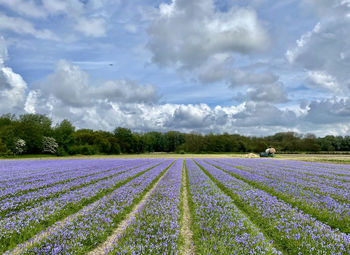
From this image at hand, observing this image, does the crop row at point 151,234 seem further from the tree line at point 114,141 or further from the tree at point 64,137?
the tree at point 64,137

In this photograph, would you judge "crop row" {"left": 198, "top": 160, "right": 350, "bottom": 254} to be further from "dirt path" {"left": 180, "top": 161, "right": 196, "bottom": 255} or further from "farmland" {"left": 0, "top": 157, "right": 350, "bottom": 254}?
"dirt path" {"left": 180, "top": 161, "right": 196, "bottom": 255}

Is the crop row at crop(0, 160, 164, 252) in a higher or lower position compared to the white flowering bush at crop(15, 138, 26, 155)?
lower

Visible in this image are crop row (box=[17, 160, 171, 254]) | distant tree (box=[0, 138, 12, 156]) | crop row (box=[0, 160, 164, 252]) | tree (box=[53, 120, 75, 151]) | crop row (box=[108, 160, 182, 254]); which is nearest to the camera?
crop row (box=[108, 160, 182, 254])

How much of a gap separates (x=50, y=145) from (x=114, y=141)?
38387 mm

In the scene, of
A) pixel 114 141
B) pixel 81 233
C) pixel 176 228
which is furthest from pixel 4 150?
pixel 176 228

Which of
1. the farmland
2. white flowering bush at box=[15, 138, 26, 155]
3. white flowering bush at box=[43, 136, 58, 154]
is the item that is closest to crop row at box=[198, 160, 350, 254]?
the farmland

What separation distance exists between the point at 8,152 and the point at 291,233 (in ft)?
291

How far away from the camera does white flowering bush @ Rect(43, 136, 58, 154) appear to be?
88019 mm

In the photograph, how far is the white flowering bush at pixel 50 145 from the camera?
289 feet

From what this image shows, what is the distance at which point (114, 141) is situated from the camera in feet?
402

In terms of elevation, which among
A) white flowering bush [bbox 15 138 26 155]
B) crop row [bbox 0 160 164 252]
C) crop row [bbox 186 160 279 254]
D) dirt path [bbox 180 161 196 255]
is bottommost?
dirt path [bbox 180 161 196 255]

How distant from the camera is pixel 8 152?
70.8 metres

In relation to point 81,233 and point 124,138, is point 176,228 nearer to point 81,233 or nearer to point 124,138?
point 81,233

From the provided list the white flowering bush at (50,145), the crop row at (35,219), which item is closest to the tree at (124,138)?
the white flowering bush at (50,145)
